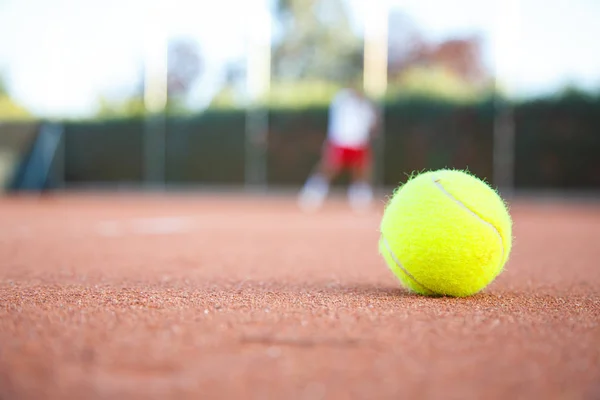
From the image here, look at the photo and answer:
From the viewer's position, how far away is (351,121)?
30.7ft

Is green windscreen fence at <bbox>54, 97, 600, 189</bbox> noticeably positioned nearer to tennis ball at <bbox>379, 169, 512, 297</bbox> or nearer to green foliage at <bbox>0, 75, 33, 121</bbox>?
green foliage at <bbox>0, 75, 33, 121</bbox>

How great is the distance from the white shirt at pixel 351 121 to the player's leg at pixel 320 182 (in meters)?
0.97

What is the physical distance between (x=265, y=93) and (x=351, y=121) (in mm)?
4035

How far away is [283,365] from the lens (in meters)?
1.27

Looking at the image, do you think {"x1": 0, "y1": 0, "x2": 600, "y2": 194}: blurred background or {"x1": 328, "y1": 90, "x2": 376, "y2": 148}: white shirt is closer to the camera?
{"x1": 328, "y1": 90, "x2": 376, "y2": 148}: white shirt

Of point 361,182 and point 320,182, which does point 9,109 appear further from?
point 361,182

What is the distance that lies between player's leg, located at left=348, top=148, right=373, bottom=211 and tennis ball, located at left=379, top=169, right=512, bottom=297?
719cm

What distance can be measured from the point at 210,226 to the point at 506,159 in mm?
6465

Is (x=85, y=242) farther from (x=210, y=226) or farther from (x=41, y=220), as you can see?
(x=41, y=220)

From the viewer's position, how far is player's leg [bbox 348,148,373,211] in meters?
9.59

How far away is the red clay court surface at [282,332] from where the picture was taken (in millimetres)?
1167

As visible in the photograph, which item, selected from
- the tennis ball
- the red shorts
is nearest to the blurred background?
the red shorts

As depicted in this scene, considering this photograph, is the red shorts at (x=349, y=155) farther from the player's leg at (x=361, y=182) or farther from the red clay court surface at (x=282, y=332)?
the red clay court surface at (x=282, y=332)

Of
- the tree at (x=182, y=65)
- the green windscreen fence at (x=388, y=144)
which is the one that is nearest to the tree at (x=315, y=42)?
the tree at (x=182, y=65)
